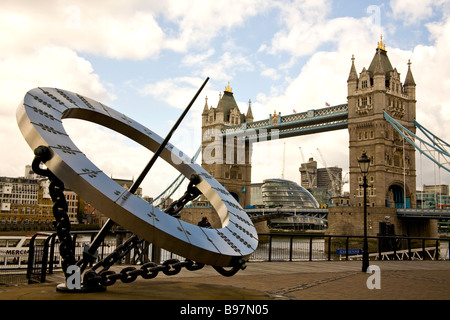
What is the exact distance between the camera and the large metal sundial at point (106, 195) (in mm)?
3936

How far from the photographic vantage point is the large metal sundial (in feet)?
12.9

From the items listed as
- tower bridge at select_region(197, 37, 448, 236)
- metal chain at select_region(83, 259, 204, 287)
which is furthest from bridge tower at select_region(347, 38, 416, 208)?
metal chain at select_region(83, 259, 204, 287)

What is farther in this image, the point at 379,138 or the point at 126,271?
the point at 379,138

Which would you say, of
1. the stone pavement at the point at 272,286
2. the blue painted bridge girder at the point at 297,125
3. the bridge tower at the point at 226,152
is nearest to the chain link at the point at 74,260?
the stone pavement at the point at 272,286

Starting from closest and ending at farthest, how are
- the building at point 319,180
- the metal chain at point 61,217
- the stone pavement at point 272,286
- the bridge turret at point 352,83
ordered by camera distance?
1. the stone pavement at point 272,286
2. the metal chain at point 61,217
3. the bridge turret at point 352,83
4. the building at point 319,180

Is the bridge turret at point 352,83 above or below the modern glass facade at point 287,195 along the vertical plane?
above

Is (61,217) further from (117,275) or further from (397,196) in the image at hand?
(397,196)

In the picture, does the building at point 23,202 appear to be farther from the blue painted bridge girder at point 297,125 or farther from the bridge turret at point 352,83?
the bridge turret at point 352,83

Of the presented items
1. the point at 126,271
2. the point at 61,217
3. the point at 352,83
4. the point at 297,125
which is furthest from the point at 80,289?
the point at 297,125

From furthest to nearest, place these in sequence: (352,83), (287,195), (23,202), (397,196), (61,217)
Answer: (287,195), (23,202), (397,196), (352,83), (61,217)

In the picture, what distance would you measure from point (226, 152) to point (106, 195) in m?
54.7

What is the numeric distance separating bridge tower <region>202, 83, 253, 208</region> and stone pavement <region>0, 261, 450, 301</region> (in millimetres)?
46288

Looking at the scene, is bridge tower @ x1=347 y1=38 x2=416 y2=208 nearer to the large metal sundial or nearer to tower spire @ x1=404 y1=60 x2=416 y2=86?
tower spire @ x1=404 y1=60 x2=416 y2=86

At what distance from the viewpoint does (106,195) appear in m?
3.91
